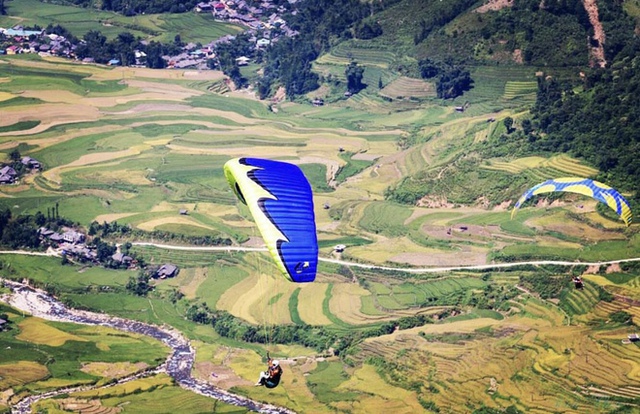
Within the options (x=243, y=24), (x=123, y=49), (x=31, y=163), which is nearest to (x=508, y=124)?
(x=31, y=163)

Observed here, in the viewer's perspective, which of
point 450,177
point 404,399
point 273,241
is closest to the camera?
point 273,241

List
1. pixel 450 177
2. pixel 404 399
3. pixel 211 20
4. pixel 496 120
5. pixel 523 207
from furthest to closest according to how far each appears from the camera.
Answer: pixel 211 20 → pixel 496 120 → pixel 450 177 → pixel 523 207 → pixel 404 399

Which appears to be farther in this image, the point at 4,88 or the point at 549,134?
the point at 4,88

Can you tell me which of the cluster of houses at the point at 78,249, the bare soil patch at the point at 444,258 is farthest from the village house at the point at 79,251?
the bare soil patch at the point at 444,258

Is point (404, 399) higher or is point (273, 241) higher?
point (273, 241)

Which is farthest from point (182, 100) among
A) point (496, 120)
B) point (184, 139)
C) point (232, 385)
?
point (232, 385)

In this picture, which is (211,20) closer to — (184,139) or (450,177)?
(184,139)
